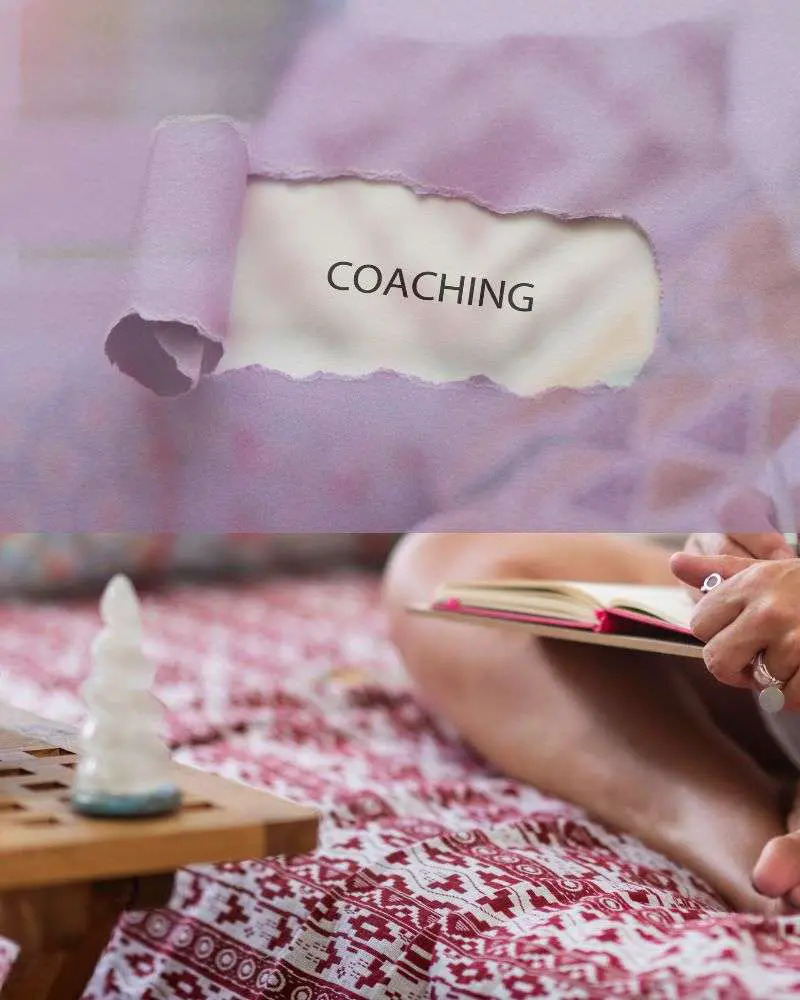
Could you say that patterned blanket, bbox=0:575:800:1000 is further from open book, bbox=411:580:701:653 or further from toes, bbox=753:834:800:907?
open book, bbox=411:580:701:653

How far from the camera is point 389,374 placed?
826mm

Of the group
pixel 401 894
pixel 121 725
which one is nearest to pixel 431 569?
pixel 401 894

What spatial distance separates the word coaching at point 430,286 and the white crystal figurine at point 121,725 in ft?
0.81

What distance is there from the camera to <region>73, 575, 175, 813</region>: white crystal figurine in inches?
25.1

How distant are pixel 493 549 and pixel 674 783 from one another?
0.33m

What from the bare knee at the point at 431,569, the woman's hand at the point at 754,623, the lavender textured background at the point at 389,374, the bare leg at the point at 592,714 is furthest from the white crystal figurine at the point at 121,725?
the bare knee at the point at 431,569

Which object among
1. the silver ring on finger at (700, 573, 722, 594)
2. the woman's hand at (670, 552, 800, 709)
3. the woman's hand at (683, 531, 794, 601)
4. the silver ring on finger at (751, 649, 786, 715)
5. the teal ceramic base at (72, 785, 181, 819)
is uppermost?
the woman's hand at (683, 531, 794, 601)

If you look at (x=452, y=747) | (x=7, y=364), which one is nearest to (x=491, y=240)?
(x=7, y=364)

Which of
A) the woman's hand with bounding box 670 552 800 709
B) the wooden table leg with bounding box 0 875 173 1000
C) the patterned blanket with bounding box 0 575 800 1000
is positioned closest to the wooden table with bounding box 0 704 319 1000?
the wooden table leg with bounding box 0 875 173 1000

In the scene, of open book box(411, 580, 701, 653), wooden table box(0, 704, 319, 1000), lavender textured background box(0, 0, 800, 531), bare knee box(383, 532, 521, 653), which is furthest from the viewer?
bare knee box(383, 532, 521, 653)

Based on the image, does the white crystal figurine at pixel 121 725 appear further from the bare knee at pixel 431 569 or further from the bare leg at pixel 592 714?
the bare knee at pixel 431 569

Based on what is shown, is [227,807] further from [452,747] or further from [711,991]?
[452,747]

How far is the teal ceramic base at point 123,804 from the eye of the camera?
63cm

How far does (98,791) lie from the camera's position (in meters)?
0.64
